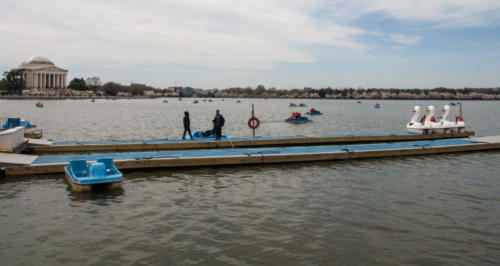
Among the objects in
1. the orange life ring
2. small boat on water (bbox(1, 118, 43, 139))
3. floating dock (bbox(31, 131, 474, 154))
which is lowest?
floating dock (bbox(31, 131, 474, 154))

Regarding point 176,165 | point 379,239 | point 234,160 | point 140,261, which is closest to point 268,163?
point 234,160

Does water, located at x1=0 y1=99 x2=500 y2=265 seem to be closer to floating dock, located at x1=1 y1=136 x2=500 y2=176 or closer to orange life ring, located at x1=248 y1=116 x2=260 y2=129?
floating dock, located at x1=1 y1=136 x2=500 y2=176

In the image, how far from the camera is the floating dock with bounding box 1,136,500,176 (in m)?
16.2

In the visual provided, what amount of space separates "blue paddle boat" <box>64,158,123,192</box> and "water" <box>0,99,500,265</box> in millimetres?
374

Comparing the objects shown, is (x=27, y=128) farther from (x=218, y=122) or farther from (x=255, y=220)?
(x=255, y=220)

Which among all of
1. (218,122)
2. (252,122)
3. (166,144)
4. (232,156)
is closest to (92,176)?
(232,156)

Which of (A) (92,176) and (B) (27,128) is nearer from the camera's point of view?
(A) (92,176)

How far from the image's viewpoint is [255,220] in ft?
36.3

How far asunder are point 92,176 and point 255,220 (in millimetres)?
6277

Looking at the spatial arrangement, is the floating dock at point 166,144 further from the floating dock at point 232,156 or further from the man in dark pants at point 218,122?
the floating dock at point 232,156

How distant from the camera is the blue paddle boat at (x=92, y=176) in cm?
1324

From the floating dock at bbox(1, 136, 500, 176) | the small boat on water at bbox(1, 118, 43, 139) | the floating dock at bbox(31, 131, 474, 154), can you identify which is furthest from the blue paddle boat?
the small boat on water at bbox(1, 118, 43, 139)

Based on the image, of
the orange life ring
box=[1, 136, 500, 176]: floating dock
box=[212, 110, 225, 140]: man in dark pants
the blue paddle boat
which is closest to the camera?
the blue paddle boat

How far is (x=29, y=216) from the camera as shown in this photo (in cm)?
1114
